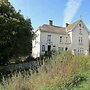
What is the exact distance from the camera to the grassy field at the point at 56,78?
7.97 m

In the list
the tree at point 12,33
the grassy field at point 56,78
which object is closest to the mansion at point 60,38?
the tree at point 12,33

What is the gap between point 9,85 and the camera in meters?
7.89

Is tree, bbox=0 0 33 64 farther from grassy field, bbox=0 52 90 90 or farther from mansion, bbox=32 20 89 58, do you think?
grassy field, bbox=0 52 90 90

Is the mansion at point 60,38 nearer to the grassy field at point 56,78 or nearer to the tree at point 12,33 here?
the tree at point 12,33

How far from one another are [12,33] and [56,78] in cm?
1837

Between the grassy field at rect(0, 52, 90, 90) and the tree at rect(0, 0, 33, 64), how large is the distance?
15950mm

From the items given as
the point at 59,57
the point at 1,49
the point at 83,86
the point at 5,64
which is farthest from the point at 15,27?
the point at 83,86

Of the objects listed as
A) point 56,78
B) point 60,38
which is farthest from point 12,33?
A: point 60,38

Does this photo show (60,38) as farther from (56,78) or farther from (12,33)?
(56,78)

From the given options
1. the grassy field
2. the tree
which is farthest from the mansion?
the grassy field

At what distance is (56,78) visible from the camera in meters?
8.22

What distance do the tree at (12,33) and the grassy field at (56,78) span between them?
1595cm

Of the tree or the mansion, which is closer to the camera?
the tree

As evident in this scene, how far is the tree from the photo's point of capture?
25339 millimetres
